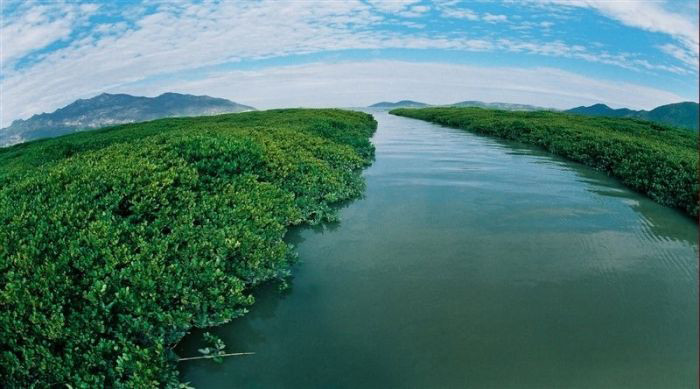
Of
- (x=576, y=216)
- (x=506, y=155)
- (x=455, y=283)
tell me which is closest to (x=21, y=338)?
(x=455, y=283)

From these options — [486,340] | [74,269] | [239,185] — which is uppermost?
[239,185]

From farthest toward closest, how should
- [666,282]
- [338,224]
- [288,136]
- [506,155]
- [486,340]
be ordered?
[506,155], [288,136], [338,224], [666,282], [486,340]

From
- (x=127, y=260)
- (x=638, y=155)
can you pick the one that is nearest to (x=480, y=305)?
(x=127, y=260)

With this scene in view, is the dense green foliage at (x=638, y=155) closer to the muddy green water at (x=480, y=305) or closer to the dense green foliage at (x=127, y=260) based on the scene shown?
the muddy green water at (x=480, y=305)

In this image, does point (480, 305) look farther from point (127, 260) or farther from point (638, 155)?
point (638, 155)

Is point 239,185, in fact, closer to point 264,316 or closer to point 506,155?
point 264,316
